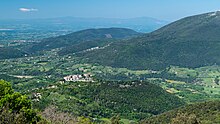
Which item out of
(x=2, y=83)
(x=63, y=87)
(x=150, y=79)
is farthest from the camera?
(x=150, y=79)

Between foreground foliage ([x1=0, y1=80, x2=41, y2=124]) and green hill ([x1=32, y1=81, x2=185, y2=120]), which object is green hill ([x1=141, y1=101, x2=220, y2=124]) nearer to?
green hill ([x1=32, y1=81, x2=185, y2=120])

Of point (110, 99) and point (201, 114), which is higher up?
point (201, 114)

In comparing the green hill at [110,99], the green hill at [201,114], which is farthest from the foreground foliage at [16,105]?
the green hill at [201,114]

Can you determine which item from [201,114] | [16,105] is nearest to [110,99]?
[201,114]

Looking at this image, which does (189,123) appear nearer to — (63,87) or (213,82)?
(63,87)

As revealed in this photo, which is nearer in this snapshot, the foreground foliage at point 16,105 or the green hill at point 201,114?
the foreground foliage at point 16,105

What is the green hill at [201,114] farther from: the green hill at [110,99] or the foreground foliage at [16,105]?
the foreground foliage at [16,105]

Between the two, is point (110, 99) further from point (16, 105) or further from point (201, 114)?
point (16, 105)

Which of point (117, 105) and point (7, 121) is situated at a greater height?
point (7, 121)

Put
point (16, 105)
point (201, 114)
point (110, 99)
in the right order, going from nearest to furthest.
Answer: point (16, 105) < point (201, 114) < point (110, 99)

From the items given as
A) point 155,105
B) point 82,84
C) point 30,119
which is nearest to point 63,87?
point 82,84

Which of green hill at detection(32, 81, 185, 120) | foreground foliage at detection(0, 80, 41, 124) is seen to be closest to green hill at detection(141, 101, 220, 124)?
green hill at detection(32, 81, 185, 120)
